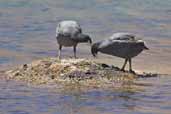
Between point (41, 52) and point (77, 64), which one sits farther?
point (41, 52)

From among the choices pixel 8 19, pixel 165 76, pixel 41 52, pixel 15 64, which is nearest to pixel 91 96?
pixel 165 76

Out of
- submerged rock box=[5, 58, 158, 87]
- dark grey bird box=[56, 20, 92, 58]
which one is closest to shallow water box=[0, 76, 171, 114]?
A: submerged rock box=[5, 58, 158, 87]

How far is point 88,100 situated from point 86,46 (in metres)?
7.65

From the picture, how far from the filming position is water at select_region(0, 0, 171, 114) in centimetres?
1183

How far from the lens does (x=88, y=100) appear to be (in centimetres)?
1226

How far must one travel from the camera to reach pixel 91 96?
12641 mm

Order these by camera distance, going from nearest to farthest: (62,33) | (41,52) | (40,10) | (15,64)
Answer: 1. (62,33)
2. (15,64)
3. (41,52)
4. (40,10)

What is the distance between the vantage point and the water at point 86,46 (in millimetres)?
11828

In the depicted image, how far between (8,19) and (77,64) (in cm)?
1095

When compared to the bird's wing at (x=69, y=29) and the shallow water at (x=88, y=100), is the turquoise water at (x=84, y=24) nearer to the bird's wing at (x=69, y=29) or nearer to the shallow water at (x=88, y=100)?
the bird's wing at (x=69, y=29)

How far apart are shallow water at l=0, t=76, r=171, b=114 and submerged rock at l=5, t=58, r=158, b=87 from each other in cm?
38

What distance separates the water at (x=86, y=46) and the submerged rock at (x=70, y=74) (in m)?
0.46

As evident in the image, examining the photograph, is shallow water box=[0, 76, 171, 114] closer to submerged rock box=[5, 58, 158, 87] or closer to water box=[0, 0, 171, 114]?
water box=[0, 0, 171, 114]

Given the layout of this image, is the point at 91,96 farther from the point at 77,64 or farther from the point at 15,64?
the point at 15,64
